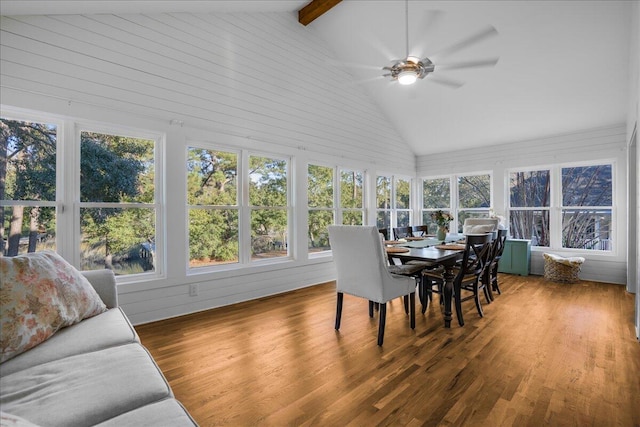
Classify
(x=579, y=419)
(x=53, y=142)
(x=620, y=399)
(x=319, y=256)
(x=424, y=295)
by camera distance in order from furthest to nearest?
(x=319, y=256), (x=424, y=295), (x=53, y=142), (x=620, y=399), (x=579, y=419)

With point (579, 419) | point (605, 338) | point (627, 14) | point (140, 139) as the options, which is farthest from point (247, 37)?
point (605, 338)

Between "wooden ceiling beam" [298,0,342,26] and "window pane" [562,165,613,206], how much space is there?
16.5 feet

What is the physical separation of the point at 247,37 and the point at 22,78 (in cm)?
252

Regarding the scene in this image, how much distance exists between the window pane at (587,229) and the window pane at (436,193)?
85.5 inches

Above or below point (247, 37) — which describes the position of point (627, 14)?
below

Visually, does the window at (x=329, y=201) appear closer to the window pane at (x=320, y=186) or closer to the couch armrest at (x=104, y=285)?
the window pane at (x=320, y=186)

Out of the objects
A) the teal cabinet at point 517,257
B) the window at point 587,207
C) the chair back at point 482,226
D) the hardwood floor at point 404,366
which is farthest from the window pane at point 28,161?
the window at point 587,207

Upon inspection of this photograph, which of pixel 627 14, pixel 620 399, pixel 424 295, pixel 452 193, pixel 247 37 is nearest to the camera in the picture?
pixel 620 399

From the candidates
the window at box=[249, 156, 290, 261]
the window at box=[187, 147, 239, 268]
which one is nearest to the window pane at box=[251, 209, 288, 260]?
the window at box=[249, 156, 290, 261]

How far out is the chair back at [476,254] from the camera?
3070mm

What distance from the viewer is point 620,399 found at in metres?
1.92

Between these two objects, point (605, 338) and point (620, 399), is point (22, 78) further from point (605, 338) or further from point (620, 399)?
point (605, 338)

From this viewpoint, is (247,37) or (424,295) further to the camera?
(247,37)

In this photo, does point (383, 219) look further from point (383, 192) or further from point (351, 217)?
point (351, 217)
